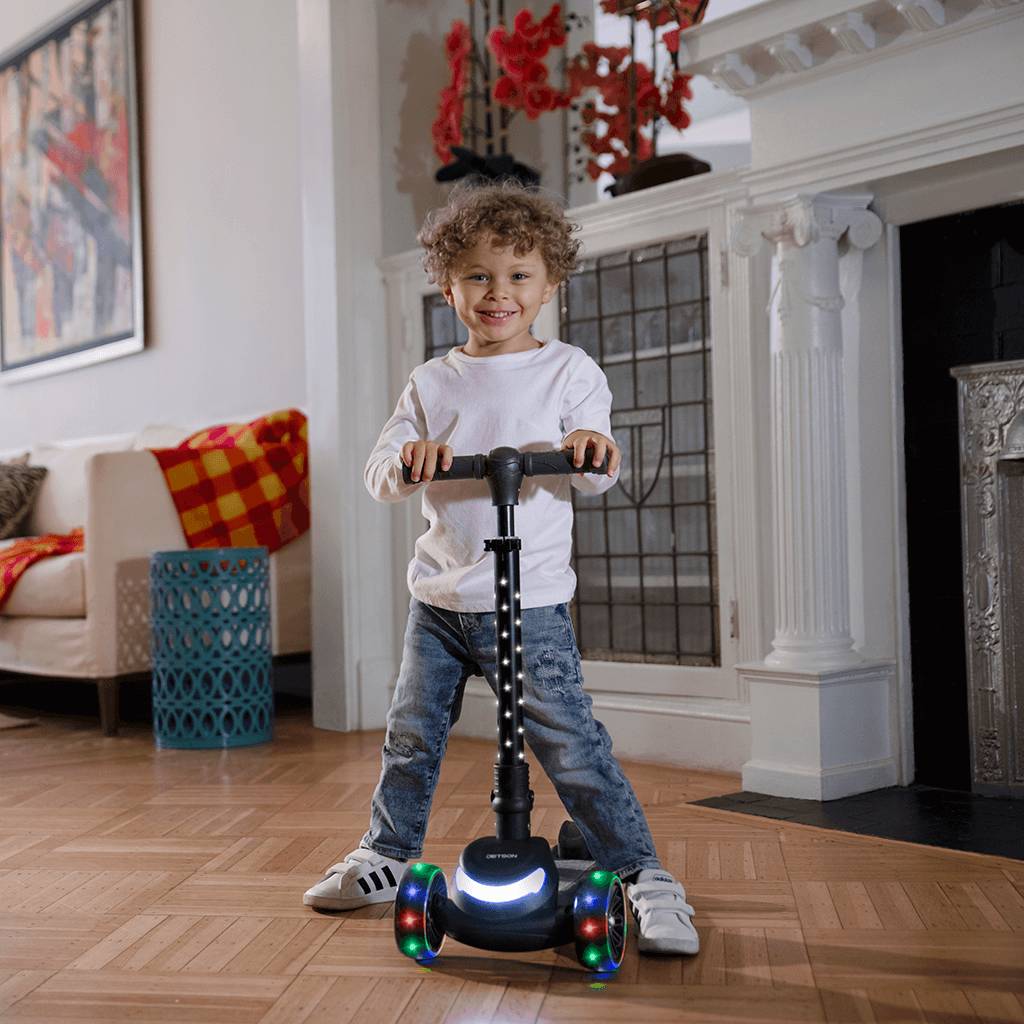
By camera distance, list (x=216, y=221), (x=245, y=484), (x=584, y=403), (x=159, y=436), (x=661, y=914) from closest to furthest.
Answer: (x=661, y=914), (x=584, y=403), (x=245, y=484), (x=159, y=436), (x=216, y=221)

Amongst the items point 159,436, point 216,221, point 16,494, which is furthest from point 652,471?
point 16,494

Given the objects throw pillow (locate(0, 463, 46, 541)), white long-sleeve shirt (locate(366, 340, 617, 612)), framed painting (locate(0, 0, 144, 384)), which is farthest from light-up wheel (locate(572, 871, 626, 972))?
framed painting (locate(0, 0, 144, 384))

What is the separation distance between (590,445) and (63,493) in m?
3.65

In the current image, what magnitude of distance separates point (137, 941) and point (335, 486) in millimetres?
2088

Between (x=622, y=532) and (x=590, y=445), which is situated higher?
(x=590, y=445)

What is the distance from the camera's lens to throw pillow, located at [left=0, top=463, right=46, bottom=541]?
182 inches

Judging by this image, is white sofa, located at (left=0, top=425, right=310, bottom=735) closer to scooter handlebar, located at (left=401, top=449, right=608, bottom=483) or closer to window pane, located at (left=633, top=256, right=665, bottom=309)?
window pane, located at (left=633, top=256, right=665, bottom=309)

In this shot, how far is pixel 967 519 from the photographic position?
2.49m

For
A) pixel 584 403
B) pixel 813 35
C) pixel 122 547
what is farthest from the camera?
pixel 122 547

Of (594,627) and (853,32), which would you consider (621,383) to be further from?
(853,32)

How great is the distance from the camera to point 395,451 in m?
1.67

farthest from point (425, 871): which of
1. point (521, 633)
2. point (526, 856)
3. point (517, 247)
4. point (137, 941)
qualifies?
point (517, 247)

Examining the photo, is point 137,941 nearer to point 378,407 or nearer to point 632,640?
point 632,640

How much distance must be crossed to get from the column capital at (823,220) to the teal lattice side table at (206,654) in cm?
180
